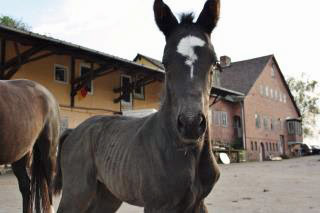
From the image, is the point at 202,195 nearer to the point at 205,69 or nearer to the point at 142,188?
the point at 142,188

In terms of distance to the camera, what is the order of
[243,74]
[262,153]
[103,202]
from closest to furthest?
[103,202]
[262,153]
[243,74]

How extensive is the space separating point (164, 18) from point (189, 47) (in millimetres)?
341

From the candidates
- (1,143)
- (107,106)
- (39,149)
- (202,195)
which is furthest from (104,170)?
(107,106)

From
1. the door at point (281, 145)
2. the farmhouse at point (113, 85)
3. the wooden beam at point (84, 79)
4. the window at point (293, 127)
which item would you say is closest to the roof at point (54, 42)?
the farmhouse at point (113, 85)

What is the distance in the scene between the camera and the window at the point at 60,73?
15875 mm

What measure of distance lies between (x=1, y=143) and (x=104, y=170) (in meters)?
2.66

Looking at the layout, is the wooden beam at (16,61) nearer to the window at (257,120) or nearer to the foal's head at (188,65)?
the foal's head at (188,65)

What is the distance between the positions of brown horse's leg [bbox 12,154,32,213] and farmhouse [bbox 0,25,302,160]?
2643 millimetres

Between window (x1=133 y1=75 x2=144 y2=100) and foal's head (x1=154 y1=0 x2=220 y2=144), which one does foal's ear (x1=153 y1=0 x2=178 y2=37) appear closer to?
foal's head (x1=154 y1=0 x2=220 y2=144)

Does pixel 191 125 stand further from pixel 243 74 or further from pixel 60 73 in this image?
pixel 243 74

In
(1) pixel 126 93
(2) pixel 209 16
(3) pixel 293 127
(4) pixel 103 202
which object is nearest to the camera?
(2) pixel 209 16

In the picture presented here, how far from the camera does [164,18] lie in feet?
7.68

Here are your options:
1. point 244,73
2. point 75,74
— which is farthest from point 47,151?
point 244,73

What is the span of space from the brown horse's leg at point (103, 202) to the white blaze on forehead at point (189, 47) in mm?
1482
